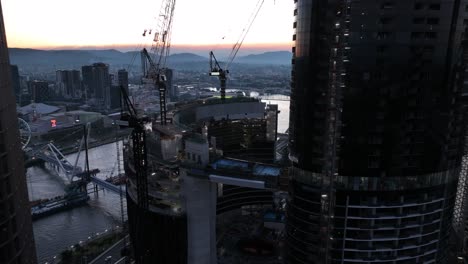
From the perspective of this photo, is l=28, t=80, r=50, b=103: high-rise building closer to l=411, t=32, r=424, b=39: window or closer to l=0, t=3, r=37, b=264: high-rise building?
l=0, t=3, r=37, b=264: high-rise building

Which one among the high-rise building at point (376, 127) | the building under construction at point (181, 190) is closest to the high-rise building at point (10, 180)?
the high-rise building at point (376, 127)

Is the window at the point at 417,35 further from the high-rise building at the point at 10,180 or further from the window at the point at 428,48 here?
the high-rise building at the point at 10,180

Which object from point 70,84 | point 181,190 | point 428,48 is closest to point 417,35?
point 428,48

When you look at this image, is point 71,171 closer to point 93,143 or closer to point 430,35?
point 93,143

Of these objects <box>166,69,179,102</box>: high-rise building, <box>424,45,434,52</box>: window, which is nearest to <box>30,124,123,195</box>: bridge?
<box>424,45,434,52</box>: window

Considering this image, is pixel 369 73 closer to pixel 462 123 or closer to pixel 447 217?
pixel 462 123
